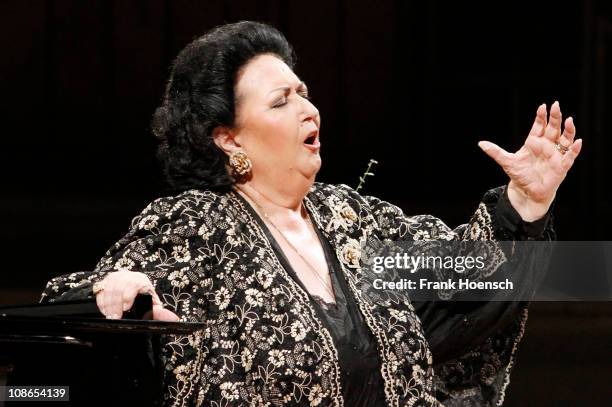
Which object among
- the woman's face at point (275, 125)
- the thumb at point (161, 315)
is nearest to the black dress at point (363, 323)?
the woman's face at point (275, 125)

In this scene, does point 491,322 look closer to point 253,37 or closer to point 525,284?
point 525,284

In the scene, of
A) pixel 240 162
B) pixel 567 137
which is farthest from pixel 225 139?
pixel 567 137

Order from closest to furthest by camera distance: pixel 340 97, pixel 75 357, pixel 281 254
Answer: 1. pixel 75 357
2. pixel 281 254
3. pixel 340 97

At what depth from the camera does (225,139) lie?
2.03 m

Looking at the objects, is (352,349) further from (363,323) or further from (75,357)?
(75,357)

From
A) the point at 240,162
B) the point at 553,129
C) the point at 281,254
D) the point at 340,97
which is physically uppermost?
the point at 553,129

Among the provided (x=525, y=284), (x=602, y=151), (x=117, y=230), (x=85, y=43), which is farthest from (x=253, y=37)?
(x=602, y=151)

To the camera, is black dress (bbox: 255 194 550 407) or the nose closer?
black dress (bbox: 255 194 550 407)

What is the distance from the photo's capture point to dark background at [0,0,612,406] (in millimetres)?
3471

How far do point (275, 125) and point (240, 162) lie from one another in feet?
0.31

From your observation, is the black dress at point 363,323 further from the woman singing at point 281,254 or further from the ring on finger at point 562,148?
the ring on finger at point 562,148

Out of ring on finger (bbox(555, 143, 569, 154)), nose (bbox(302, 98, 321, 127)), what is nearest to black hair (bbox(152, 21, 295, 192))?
nose (bbox(302, 98, 321, 127))

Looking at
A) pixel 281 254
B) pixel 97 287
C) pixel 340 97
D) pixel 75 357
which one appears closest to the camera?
pixel 75 357

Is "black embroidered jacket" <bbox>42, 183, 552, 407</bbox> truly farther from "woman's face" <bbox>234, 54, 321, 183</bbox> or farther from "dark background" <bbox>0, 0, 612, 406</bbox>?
"dark background" <bbox>0, 0, 612, 406</bbox>
